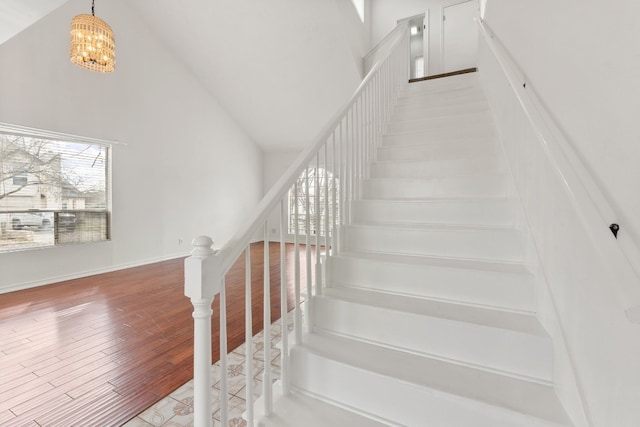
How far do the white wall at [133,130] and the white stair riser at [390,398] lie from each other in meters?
4.01

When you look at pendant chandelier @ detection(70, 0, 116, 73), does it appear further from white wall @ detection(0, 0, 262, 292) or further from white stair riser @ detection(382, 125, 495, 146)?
white stair riser @ detection(382, 125, 495, 146)

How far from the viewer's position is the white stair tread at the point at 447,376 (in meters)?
1.04

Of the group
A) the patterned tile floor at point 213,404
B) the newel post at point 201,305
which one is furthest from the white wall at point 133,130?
the newel post at point 201,305

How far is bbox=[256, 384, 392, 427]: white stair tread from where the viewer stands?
3.88ft

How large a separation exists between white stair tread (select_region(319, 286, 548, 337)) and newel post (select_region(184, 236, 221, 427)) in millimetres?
814

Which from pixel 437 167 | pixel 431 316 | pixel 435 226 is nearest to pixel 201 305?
pixel 431 316

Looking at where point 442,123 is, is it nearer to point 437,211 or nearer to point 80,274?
point 437,211

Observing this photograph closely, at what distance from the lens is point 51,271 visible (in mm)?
3717

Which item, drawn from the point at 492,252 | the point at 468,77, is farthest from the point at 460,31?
the point at 492,252

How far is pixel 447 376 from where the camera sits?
1.21 m

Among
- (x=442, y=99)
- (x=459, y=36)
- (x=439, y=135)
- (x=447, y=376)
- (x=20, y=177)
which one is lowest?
(x=447, y=376)

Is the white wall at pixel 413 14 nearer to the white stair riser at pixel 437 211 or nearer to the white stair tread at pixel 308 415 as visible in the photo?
the white stair riser at pixel 437 211

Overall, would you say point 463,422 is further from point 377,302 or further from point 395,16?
point 395,16

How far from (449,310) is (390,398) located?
491 mm
